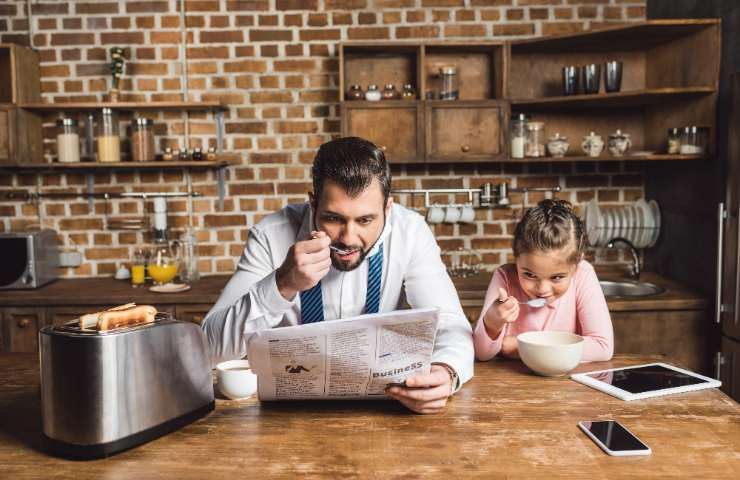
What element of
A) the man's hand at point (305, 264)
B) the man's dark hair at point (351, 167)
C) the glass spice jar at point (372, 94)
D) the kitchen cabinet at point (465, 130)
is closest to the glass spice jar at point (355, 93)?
the glass spice jar at point (372, 94)

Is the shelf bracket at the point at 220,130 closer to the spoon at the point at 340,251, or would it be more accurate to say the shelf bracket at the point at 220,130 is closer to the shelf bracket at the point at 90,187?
the shelf bracket at the point at 90,187

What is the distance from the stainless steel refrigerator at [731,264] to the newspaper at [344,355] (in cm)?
180

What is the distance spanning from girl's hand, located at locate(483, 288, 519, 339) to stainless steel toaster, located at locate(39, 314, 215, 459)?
89 centimetres

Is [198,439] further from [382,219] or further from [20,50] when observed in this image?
[20,50]

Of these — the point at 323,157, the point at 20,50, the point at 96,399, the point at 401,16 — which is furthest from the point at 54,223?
the point at 96,399

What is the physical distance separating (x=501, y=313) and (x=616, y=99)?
1931 mm

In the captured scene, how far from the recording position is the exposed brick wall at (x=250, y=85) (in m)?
3.64

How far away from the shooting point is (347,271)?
195 cm

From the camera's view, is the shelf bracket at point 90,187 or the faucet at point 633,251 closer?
the faucet at point 633,251

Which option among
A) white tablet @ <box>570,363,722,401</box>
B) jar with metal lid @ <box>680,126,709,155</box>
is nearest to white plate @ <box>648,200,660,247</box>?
jar with metal lid @ <box>680,126,709,155</box>

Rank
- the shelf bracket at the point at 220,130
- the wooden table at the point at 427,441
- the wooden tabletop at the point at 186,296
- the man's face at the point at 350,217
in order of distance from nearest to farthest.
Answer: the wooden table at the point at 427,441 < the man's face at the point at 350,217 < the wooden tabletop at the point at 186,296 < the shelf bracket at the point at 220,130

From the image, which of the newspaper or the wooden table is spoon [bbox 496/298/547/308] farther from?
the newspaper

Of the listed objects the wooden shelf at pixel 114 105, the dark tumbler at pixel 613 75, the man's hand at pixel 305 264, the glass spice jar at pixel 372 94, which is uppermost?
the dark tumbler at pixel 613 75

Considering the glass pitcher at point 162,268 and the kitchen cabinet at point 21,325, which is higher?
the glass pitcher at point 162,268
